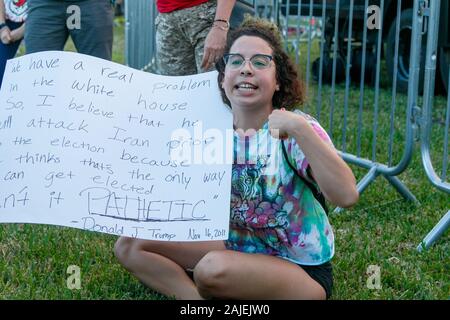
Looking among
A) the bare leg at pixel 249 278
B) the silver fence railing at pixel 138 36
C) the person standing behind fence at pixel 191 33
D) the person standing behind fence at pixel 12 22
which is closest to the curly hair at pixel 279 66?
the person standing behind fence at pixel 191 33

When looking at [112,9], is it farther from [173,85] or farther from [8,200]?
[8,200]

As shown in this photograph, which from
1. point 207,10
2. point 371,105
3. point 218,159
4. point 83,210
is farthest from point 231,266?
point 371,105

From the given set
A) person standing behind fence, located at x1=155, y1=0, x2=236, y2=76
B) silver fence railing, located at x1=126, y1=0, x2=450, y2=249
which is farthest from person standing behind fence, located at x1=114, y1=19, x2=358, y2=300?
silver fence railing, located at x1=126, y1=0, x2=450, y2=249

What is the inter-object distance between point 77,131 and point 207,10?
1.05 m

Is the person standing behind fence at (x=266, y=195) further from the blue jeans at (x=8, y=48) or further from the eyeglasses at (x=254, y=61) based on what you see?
the blue jeans at (x=8, y=48)

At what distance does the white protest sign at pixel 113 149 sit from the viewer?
3.04m

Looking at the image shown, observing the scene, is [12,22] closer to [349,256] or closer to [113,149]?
[113,149]

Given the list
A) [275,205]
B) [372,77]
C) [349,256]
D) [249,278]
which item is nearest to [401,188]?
[349,256]

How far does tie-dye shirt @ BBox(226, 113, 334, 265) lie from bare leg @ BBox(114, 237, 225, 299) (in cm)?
26

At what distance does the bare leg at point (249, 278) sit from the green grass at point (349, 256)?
352 millimetres

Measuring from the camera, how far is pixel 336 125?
6801 millimetres

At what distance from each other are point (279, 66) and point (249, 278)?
2.50ft
